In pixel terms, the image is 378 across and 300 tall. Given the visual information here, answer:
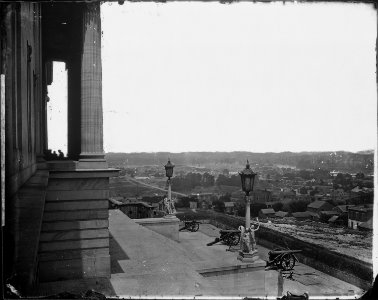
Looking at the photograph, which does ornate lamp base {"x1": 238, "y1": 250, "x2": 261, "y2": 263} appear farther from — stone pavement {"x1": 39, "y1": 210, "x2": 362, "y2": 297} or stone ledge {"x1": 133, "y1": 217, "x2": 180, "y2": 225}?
stone ledge {"x1": 133, "y1": 217, "x2": 180, "y2": 225}

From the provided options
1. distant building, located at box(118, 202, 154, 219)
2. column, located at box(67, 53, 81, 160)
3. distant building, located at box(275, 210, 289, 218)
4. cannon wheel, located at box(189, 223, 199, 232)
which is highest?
column, located at box(67, 53, 81, 160)

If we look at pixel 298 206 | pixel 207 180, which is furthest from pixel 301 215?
pixel 207 180

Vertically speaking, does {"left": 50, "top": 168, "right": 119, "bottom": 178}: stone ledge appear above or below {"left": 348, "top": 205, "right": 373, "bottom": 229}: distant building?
above

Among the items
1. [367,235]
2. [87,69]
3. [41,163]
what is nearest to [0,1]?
[41,163]

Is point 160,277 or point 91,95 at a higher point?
point 91,95

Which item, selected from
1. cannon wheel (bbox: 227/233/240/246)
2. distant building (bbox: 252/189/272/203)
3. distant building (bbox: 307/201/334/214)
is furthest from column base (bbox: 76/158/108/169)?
distant building (bbox: 252/189/272/203)

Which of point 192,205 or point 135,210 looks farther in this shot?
point 192,205

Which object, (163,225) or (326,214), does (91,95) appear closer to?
(163,225)

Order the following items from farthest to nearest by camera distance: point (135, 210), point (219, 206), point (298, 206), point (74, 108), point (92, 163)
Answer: point (219, 206)
point (298, 206)
point (135, 210)
point (74, 108)
point (92, 163)
